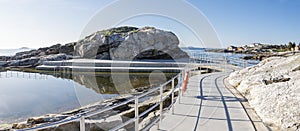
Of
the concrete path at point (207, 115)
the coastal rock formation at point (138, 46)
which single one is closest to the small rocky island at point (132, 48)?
the coastal rock formation at point (138, 46)

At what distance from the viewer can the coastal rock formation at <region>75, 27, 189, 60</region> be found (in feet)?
94.2

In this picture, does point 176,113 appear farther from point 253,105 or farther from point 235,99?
point 235,99

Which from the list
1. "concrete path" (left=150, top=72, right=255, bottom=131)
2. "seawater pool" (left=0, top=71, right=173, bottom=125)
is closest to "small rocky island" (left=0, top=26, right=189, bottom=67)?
"seawater pool" (left=0, top=71, right=173, bottom=125)

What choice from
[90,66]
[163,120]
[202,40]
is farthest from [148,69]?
[163,120]

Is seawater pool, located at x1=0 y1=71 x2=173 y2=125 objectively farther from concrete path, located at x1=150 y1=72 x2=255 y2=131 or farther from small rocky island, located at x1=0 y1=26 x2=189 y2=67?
small rocky island, located at x1=0 y1=26 x2=189 y2=67

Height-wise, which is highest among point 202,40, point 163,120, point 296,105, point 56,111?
point 202,40

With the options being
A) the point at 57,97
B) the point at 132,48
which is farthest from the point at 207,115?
the point at 132,48

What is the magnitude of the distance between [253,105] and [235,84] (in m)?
3.47

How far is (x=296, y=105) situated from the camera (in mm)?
3650

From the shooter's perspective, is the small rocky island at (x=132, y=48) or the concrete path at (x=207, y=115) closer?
the concrete path at (x=207, y=115)

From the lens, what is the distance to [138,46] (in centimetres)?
2888

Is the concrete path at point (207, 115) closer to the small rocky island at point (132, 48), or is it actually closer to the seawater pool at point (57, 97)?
the seawater pool at point (57, 97)

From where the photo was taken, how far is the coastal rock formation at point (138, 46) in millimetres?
28703

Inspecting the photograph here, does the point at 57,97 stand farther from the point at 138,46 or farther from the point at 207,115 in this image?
the point at 138,46
